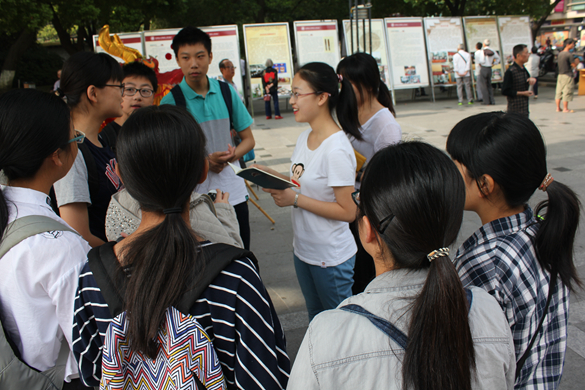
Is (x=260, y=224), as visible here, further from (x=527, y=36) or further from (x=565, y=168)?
(x=527, y=36)

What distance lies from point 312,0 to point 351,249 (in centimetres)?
1970

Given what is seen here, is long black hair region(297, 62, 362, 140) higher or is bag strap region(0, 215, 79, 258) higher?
long black hair region(297, 62, 362, 140)

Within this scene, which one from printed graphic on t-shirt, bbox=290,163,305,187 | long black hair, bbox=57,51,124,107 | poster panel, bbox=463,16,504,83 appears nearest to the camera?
long black hair, bbox=57,51,124,107

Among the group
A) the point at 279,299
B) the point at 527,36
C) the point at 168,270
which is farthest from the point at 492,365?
the point at 527,36

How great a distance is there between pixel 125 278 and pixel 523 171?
1.34 meters

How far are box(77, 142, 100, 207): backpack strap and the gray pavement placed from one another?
1.53m

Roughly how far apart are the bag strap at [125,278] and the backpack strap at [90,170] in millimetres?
923

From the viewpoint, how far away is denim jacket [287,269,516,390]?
94 cm

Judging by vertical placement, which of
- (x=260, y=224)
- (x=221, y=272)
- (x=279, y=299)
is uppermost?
(x=221, y=272)

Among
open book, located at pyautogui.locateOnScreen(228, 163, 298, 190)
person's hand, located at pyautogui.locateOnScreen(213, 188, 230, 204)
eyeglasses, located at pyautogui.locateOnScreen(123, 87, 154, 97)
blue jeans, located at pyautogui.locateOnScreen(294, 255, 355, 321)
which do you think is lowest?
blue jeans, located at pyautogui.locateOnScreen(294, 255, 355, 321)

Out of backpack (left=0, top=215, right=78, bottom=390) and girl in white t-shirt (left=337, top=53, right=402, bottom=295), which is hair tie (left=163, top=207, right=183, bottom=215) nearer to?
backpack (left=0, top=215, right=78, bottom=390)

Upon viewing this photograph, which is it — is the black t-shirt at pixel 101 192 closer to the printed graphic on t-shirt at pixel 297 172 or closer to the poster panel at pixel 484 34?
the printed graphic on t-shirt at pixel 297 172

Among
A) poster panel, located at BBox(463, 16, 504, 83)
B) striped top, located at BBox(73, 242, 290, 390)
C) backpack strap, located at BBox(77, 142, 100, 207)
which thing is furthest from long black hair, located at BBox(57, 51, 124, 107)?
poster panel, located at BBox(463, 16, 504, 83)

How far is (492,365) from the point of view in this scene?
3.26ft
